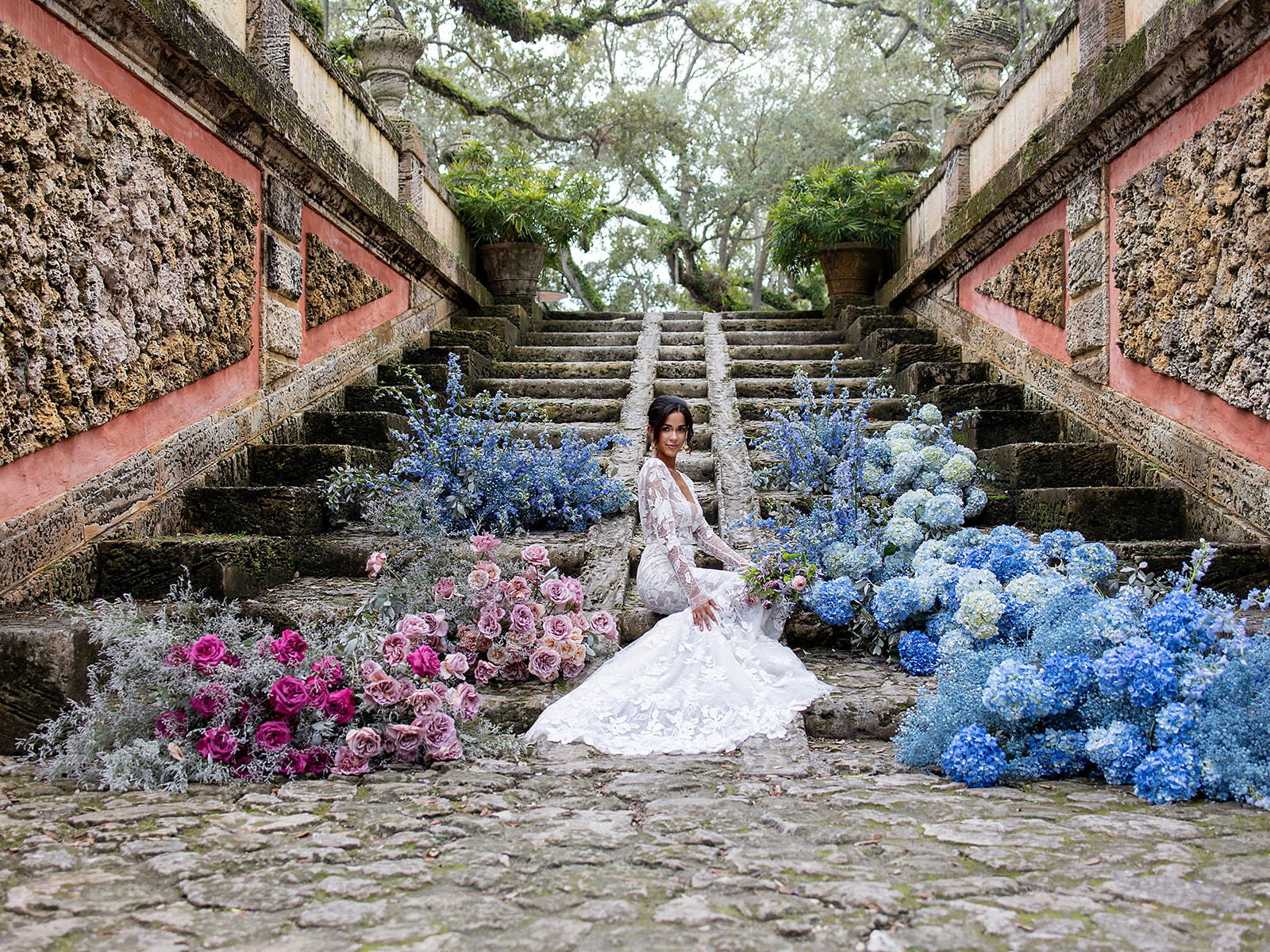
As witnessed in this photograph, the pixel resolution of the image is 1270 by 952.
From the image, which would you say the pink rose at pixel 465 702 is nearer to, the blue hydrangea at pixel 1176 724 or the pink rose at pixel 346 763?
the pink rose at pixel 346 763

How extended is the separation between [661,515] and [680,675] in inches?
29.9

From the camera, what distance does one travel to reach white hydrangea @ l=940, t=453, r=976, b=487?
4430 mm

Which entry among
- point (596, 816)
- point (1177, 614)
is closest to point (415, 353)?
point (596, 816)

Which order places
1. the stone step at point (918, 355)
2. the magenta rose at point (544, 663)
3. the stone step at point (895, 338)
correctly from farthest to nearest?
1. the stone step at point (895, 338)
2. the stone step at point (918, 355)
3. the magenta rose at point (544, 663)

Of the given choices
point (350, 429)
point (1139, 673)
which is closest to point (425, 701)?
point (1139, 673)

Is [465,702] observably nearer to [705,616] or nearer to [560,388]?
[705,616]

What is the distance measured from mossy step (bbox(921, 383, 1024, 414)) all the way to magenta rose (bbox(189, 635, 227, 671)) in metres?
4.59

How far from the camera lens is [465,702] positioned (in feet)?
9.42

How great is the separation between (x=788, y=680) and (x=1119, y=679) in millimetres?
1107

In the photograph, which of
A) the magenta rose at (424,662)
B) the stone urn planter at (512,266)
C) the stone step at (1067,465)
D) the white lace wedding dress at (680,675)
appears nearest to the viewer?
the magenta rose at (424,662)

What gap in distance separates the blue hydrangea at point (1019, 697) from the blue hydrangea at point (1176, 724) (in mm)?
276

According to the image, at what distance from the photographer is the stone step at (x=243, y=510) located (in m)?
4.21

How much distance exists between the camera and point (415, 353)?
6824mm

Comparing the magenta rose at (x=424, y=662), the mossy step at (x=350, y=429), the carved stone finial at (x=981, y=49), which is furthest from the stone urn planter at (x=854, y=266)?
the magenta rose at (x=424, y=662)
